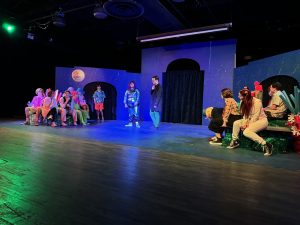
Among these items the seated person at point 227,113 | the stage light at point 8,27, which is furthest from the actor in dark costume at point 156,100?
the stage light at point 8,27

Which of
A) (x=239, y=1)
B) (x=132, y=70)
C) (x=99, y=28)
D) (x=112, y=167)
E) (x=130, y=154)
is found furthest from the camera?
(x=132, y=70)

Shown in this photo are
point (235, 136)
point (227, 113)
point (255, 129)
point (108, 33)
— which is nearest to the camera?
point (255, 129)

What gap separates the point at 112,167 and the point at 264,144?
2.67 m

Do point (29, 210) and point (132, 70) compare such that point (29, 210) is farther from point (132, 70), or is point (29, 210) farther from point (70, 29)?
point (132, 70)

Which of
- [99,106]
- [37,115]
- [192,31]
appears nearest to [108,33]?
[99,106]

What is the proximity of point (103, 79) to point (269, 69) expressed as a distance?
21.0 ft

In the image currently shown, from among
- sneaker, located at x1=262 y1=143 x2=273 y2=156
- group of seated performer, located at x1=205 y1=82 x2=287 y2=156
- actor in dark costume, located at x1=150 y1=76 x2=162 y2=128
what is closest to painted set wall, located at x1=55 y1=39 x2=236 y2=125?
actor in dark costume, located at x1=150 y1=76 x2=162 y2=128

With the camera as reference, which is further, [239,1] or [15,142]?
[239,1]

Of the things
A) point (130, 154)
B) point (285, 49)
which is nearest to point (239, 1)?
point (285, 49)

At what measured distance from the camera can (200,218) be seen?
195 cm

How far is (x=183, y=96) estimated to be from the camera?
34.2 feet

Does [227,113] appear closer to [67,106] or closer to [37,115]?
[67,106]

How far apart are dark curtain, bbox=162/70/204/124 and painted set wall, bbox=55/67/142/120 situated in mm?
1508

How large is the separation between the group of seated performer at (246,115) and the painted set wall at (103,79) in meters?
5.78
